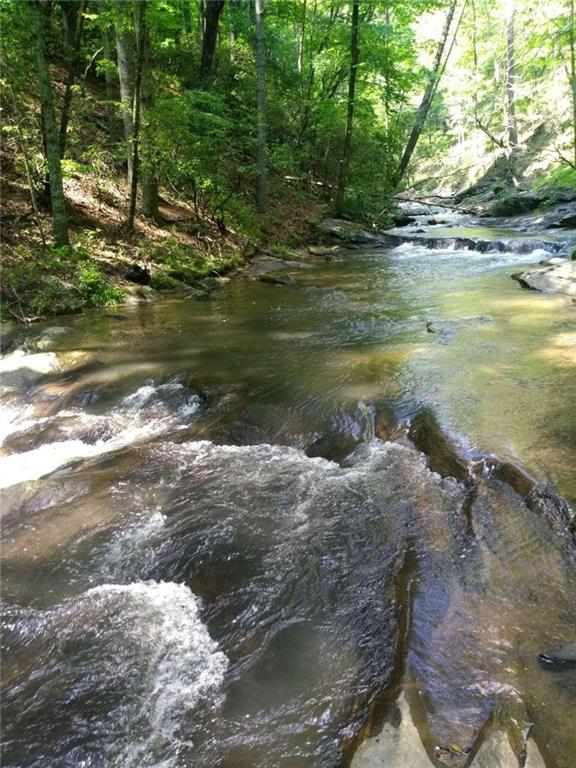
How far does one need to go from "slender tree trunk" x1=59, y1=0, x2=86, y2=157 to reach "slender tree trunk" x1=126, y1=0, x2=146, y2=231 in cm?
133

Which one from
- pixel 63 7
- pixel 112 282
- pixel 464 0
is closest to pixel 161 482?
pixel 112 282

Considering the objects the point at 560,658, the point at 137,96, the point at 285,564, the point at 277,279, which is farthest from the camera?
the point at 277,279

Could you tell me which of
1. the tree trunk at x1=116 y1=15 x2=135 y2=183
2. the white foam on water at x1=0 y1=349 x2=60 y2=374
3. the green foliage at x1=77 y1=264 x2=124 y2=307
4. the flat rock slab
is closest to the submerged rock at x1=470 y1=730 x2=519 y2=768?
the white foam on water at x1=0 y1=349 x2=60 y2=374

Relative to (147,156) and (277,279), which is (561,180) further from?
(147,156)

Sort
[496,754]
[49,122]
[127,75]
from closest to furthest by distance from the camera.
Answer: [496,754] < [49,122] < [127,75]

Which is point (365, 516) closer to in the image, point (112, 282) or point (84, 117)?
point (112, 282)

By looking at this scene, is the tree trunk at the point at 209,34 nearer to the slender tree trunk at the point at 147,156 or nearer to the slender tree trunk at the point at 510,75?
the slender tree trunk at the point at 147,156

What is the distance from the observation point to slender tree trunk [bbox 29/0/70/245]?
8.77 meters

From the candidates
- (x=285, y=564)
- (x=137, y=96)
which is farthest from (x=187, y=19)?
(x=285, y=564)

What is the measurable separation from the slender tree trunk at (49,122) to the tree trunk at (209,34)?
9126mm

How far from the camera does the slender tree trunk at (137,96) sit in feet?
33.0

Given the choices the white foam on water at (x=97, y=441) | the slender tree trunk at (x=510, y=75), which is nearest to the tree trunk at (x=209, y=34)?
the slender tree trunk at (x=510, y=75)

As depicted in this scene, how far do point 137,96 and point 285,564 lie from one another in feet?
34.3

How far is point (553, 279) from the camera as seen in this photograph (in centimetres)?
1021
